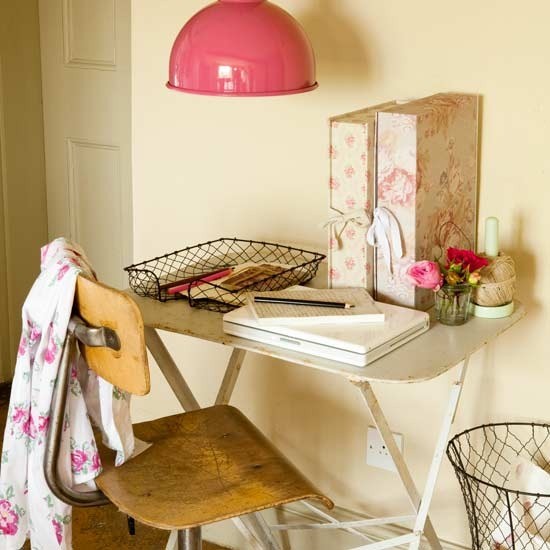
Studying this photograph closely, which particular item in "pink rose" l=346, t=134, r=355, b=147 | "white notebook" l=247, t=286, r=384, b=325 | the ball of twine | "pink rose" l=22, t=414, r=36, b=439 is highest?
"pink rose" l=346, t=134, r=355, b=147

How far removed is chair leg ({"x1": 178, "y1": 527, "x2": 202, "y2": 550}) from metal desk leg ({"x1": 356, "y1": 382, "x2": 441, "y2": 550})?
1.15 ft

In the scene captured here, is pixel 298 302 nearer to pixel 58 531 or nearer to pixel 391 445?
pixel 391 445

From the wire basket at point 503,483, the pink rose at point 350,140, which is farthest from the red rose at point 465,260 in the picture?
the wire basket at point 503,483

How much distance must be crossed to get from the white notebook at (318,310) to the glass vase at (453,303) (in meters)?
0.11

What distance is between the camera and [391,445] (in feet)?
6.02

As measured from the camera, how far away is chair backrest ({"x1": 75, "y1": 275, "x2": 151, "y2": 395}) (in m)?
1.57

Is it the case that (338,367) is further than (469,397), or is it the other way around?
(469,397)

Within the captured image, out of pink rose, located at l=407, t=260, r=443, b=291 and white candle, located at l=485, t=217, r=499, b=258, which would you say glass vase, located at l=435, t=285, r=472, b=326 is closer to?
pink rose, located at l=407, t=260, r=443, b=291

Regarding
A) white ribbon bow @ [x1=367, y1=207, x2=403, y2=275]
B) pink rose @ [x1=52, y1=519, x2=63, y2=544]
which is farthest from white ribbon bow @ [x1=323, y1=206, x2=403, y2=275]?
pink rose @ [x1=52, y1=519, x2=63, y2=544]

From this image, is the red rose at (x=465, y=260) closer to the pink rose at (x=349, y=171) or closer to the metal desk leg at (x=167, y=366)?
the pink rose at (x=349, y=171)

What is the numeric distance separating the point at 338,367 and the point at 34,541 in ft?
2.03

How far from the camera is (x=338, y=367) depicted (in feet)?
5.39

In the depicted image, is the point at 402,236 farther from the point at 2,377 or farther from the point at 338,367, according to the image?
the point at 2,377

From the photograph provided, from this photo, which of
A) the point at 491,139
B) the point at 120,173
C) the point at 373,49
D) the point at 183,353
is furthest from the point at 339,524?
the point at 120,173
